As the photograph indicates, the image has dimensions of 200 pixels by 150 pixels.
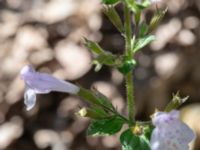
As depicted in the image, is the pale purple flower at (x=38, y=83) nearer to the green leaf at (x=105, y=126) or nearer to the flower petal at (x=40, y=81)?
the flower petal at (x=40, y=81)

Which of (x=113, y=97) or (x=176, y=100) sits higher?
(x=176, y=100)

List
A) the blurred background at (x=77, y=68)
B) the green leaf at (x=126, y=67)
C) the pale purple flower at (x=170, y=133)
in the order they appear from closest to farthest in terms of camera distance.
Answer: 1. the pale purple flower at (x=170, y=133)
2. the green leaf at (x=126, y=67)
3. the blurred background at (x=77, y=68)

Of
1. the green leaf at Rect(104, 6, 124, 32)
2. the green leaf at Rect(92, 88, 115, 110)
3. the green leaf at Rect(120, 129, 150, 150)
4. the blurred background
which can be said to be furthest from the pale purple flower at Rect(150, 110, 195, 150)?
the blurred background

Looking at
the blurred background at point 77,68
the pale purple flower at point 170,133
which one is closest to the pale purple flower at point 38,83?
the pale purple flower at point 170,133

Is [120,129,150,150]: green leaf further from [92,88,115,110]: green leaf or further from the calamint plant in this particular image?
[92,88,115,110]: green leaf

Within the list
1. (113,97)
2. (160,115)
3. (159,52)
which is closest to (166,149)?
(160,115)

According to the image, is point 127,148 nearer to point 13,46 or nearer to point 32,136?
point 32,136

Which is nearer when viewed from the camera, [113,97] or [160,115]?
[160,115]
